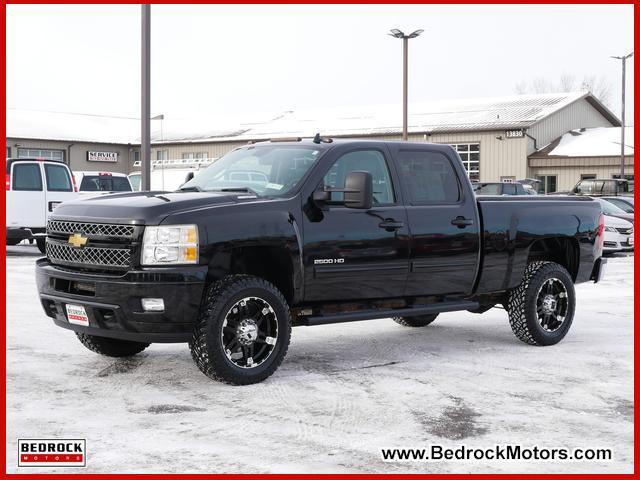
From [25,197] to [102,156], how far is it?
4280 centimetres

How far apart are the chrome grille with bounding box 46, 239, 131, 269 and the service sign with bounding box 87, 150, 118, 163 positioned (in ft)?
183

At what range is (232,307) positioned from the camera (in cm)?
702

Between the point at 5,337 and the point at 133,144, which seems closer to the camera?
the point at 5,337

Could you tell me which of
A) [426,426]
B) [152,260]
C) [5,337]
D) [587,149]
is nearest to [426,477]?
[426,426]

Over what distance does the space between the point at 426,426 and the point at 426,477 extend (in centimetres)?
103

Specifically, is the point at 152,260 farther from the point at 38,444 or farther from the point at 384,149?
the point at 384,149

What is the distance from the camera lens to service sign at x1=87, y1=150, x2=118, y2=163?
202 feet

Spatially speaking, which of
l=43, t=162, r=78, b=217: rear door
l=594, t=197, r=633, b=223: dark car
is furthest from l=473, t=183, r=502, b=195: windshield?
l=43, t=162, r=78, b=217: rear door

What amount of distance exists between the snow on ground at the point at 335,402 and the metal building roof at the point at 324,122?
43376 mm

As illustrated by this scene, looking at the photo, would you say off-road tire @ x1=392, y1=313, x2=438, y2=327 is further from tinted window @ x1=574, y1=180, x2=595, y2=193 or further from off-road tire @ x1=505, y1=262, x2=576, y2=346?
tinted window @ x1=574, y1=180, x2=595, y2=193

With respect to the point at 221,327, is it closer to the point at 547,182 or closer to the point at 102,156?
the point at 547,182

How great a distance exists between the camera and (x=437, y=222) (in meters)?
8.34

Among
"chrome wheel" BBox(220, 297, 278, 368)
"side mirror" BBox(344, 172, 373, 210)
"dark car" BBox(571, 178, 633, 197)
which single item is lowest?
"chrome wheel" BBox(220, 297, 278, 368)

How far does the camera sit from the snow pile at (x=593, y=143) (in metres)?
51.1
